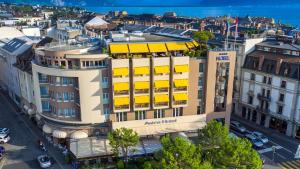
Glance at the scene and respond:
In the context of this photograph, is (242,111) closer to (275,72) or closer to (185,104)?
(275,72)

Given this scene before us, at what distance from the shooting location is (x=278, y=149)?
73.9m

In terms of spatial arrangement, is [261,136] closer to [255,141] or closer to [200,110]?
[255,141]

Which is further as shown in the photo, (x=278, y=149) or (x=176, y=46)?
(x=278, y=149)

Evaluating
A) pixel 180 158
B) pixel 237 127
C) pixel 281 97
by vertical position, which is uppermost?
pixel 281 97

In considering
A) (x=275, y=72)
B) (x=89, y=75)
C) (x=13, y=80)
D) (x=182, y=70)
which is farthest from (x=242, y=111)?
(x=13, y=80)

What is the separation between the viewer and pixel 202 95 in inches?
2852

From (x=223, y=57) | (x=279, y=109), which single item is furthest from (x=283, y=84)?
(x=223, y=57)

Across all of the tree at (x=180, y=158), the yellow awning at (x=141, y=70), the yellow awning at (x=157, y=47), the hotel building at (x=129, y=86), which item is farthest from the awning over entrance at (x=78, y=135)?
the yellow awning at (x=157, y=47)

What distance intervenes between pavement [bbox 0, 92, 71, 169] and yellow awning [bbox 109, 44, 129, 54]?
2614 centimetres

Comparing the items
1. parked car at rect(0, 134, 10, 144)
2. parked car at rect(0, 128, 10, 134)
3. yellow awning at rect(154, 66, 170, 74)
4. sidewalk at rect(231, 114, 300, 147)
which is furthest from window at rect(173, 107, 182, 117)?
parked car at rect(0, 128, 10, 134)

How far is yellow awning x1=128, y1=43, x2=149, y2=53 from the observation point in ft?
222

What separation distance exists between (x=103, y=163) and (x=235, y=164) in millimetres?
27233

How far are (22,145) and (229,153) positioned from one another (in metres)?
48.6

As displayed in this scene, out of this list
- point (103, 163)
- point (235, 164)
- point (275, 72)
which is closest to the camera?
point (235, 164)
